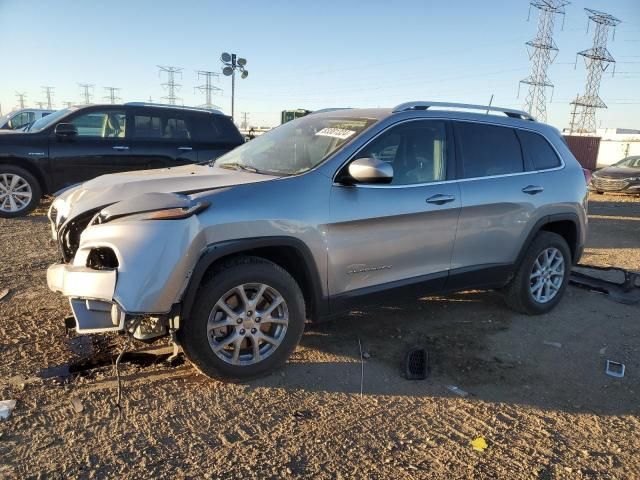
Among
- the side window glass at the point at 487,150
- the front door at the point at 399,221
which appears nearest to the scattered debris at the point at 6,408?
the front door at the point at 399,221

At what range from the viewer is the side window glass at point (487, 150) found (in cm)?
426

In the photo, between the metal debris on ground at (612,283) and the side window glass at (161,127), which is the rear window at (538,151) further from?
the side window glass at (161,127)

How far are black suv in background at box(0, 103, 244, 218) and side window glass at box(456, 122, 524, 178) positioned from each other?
215 inches

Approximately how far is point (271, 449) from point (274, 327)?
873mm

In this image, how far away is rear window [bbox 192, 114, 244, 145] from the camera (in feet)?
29.1

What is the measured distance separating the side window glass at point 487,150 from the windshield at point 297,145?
92cm

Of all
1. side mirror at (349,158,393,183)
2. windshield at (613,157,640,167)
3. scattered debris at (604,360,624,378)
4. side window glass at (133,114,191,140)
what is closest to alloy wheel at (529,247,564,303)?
scattered debris at (604,360,624,378)

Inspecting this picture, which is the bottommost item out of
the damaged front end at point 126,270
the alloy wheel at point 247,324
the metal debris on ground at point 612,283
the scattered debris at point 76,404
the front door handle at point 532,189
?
the scattered debris at point 76,404

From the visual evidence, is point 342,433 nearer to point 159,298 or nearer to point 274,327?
point 274,327

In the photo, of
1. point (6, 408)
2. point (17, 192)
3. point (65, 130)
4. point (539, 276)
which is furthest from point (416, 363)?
point (17, 192)

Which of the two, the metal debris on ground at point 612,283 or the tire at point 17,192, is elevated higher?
the tire at point 17,192

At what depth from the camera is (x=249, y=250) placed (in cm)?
327

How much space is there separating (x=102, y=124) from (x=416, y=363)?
692cm

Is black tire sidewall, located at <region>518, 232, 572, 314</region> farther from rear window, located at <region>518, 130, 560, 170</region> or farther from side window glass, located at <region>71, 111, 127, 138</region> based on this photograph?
side window glass, located at <region>71, 111, 127, 138</region>
